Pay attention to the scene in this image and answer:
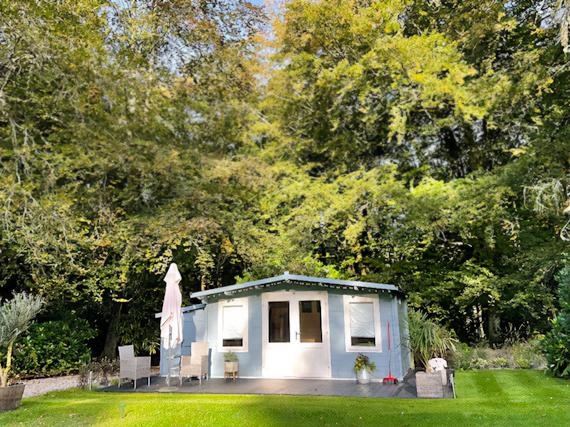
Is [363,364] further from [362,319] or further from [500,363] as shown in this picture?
[500,363]

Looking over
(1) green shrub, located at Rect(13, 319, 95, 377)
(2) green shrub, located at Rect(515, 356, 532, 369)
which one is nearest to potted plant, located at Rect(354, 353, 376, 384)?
(2) green shrub, located at Rect(515, 356, 532, 369)

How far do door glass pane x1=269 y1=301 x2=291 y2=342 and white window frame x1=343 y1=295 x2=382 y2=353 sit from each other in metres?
1.30

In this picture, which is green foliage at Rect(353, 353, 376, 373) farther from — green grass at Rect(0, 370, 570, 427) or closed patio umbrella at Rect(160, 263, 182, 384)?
closed patio umbrella at Rect(160, 263, 182, 384)

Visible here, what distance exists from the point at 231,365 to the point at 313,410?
3.92 metres

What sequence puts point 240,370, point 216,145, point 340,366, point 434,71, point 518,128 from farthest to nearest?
point 216,145, point 518,128, point 434,71, point 240,370, point 340,366

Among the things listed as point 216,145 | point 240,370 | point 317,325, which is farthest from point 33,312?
point 216,145

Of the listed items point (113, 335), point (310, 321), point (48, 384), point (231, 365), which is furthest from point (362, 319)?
point (113, 335)

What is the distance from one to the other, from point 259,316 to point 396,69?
713cm

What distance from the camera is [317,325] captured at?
986 cm

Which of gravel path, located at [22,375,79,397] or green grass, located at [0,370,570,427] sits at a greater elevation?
gravel path, located at [22,375,79,397]

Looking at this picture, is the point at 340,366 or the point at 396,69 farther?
the point at 396,69

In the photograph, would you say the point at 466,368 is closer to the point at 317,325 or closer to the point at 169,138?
the point at 317,325

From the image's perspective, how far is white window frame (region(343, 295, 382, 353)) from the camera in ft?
30.7

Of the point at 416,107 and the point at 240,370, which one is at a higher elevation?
the point at 416,107
